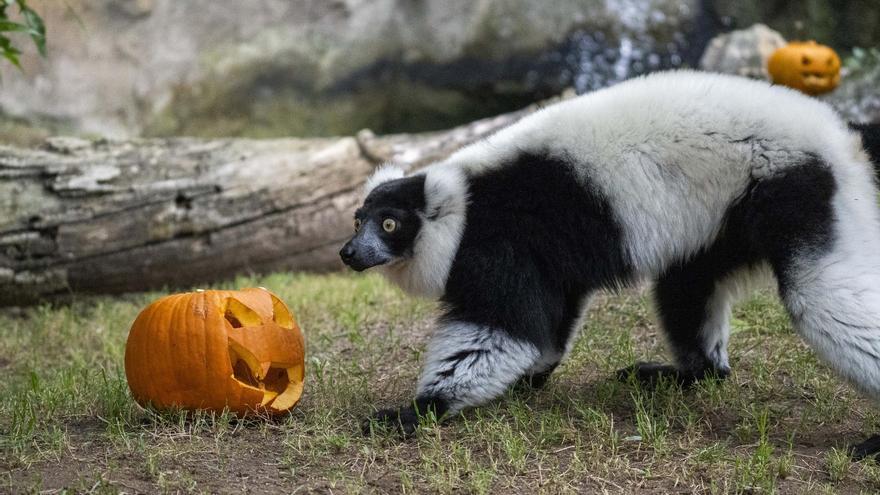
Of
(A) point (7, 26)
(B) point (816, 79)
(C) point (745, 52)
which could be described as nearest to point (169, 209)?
(A) point (7, 26)

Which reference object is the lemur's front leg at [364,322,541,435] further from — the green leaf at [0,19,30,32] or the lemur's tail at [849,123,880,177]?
the green leaf at [0,19,30,32]

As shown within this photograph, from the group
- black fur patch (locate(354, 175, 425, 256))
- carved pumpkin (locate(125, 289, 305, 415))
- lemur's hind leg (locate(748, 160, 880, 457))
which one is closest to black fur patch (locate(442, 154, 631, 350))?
black fur patch (locate(354, 175, 425, 256))

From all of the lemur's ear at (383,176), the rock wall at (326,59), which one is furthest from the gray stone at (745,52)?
the lemur's ear at (383,176)

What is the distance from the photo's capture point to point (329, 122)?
40.4ft

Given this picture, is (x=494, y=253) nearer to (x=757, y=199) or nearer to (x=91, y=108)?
(x=757, y=199)

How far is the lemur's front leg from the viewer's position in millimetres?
4266

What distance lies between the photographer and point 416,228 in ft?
14.9

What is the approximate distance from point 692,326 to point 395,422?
5.32 feet

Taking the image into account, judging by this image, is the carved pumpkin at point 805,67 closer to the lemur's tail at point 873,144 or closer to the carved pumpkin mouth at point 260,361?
the lemur's tail at point 873,144

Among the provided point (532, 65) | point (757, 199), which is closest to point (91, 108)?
point (532, 65)

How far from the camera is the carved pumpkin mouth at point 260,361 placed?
4.27 metres

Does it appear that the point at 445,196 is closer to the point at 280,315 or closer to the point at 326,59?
the point at 280,315

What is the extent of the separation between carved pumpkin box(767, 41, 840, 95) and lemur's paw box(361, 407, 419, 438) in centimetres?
663

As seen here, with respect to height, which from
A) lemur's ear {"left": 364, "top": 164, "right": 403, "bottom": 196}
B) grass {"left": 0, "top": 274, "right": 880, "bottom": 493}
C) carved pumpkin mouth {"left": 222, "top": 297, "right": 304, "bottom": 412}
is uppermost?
lemur's ear {"left": 364, "top": 164, "right": 403, "bottom": 196}
